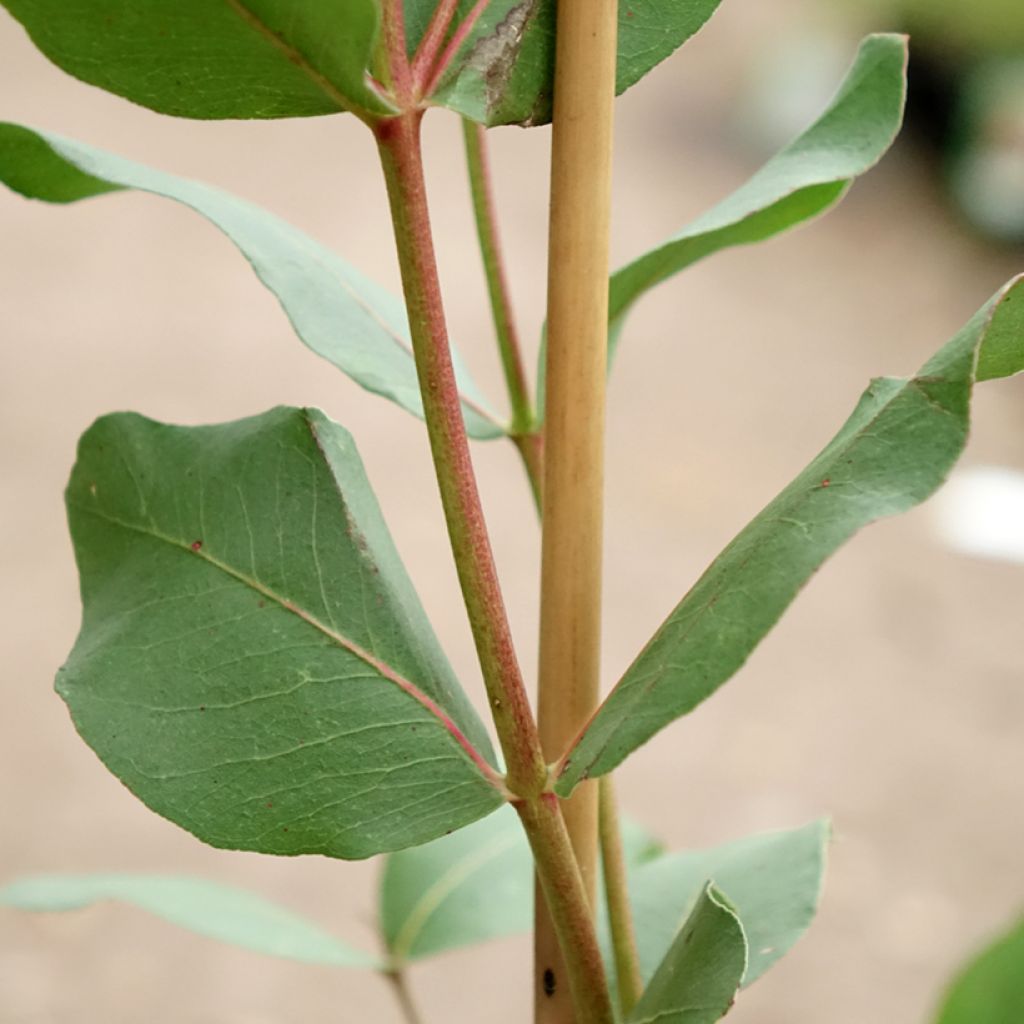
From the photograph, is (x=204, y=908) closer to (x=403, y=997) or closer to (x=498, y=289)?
(x=403, y=997)

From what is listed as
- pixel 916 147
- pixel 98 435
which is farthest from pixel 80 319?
pixel 98 435

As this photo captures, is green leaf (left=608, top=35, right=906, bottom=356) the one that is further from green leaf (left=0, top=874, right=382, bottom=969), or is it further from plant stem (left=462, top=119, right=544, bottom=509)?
green leaf (left=0, top=874, right=382, bottom=969)

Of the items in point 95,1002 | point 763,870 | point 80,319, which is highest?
point 80,319

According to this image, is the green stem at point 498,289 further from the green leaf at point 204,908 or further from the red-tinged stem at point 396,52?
the green leaf at point 204,908

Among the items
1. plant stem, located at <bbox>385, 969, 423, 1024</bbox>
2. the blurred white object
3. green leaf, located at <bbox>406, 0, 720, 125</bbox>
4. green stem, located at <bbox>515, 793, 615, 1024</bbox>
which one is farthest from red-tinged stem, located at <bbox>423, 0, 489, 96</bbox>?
the blurred white object

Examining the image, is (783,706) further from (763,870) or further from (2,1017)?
(763,870)

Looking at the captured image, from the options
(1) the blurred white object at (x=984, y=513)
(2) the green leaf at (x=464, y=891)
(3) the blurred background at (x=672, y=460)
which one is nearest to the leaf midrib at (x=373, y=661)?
(2) the green leaf at (x=464, y=891)
